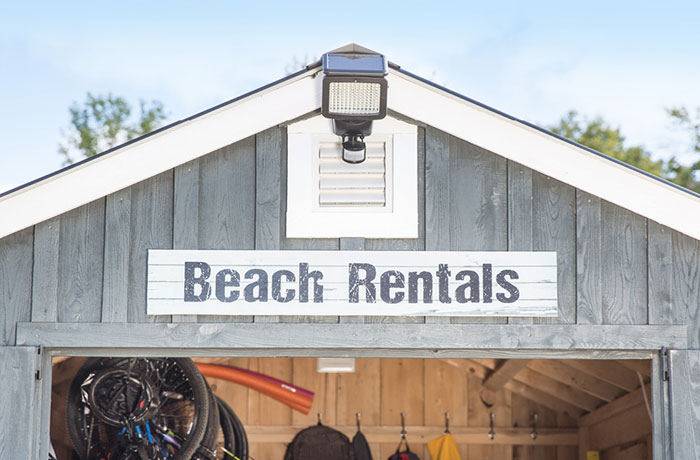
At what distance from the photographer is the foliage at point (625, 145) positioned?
1948 centimetres

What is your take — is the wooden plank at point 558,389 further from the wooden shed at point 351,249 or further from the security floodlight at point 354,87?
the security floodlight at point 354,87

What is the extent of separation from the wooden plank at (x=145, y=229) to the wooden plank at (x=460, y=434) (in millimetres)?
4220

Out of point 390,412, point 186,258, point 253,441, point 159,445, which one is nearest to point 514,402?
point 390,412

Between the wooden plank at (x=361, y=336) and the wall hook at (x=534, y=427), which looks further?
the wall hook at (x=534, y=427)

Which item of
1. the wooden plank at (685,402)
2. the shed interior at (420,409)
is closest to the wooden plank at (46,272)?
the wooden plank at (685,402)

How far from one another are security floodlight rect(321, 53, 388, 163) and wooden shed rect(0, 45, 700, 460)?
268 mm

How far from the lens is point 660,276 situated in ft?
16.3

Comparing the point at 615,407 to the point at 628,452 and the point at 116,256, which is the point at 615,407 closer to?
the point at 628,452

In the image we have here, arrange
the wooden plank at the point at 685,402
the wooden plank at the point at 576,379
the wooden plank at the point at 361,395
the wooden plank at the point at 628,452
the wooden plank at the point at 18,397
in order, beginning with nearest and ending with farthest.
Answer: the wooden plank at the point at 18,397 < the wooden plank at the point at 685,402 < the wooden plank at the point at 628,452 < the wooden plank at the point at 576,379 < the wooden plank at the point at 361,395

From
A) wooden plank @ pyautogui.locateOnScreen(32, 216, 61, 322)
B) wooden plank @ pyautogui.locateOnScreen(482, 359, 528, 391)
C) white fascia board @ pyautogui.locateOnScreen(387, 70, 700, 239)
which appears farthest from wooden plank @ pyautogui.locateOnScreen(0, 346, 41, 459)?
wooden plank @ pyautogui.locateOnScreen(482, 359, 528, 391)

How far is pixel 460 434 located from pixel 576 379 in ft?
4.52

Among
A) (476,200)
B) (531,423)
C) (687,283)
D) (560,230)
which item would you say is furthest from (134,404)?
(531,423)

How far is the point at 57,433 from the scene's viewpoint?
24.6 feet

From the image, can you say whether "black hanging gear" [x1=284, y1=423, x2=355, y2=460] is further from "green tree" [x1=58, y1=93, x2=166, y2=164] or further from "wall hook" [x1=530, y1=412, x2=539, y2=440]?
"green tree" [x1=58, y1=93, x2=166, y2=164]
